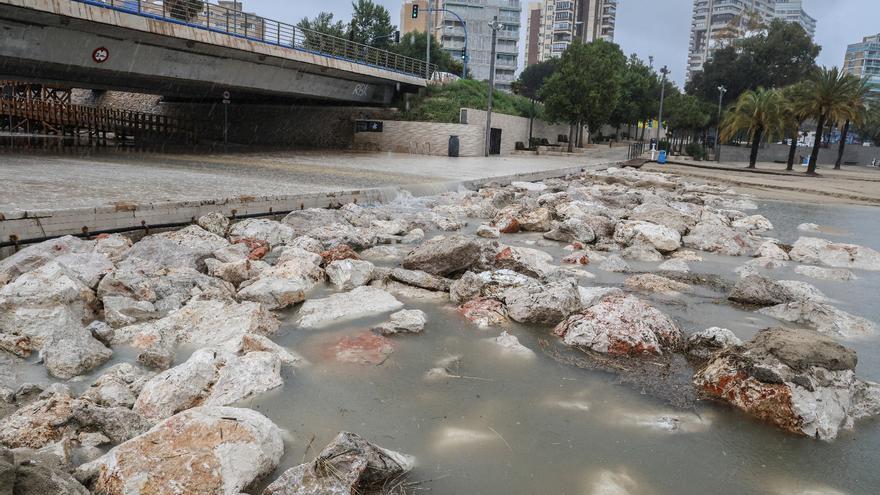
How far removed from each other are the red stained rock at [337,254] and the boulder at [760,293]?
4400mm

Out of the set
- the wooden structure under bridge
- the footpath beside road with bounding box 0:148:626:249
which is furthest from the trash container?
the wooden structure under bridge

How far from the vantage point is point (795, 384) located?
4.05 meters

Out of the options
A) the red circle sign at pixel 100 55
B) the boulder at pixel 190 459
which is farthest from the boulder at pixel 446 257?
the red circle sign at pixel 100 55

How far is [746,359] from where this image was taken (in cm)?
432

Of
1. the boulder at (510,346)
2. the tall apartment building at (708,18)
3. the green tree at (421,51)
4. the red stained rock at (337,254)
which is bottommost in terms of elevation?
the boulder at (510,346)

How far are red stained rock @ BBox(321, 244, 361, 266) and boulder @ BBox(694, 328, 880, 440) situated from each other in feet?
14.3

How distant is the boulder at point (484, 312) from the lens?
576 centimetres

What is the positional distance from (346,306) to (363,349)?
992 mm

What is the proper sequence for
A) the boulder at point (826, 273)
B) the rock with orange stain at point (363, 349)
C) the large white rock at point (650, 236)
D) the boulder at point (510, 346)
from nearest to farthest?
the rock with orange stain at point (363, 349) < the boulder at point (510, 346) < the boulder at point (826, 273) < the large white rock at point (650, 236)

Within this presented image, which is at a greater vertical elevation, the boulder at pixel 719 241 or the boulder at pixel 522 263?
the boulder at pixel 522 263

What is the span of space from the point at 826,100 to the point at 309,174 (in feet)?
94.9

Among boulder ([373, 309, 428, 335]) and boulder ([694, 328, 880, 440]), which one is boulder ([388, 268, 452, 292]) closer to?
boulder ([373, 309, 428, 335])

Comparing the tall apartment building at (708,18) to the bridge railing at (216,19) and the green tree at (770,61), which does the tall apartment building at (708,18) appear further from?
the bridge railing at (216,19)

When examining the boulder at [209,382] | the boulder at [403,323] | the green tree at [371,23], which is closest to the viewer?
the boulder at [209,382]
